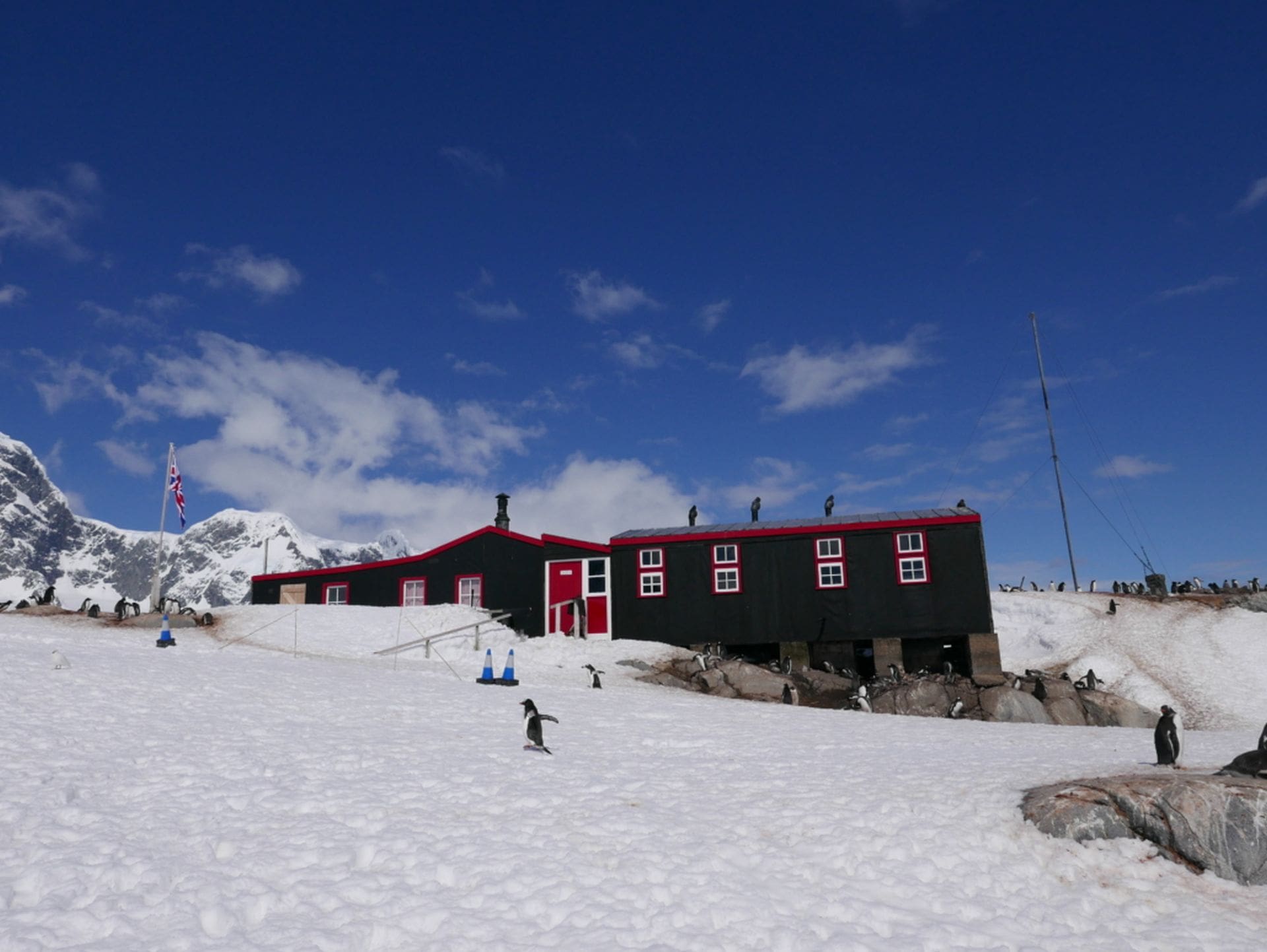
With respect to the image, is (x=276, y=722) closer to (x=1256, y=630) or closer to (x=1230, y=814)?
(x=1230, y=814)

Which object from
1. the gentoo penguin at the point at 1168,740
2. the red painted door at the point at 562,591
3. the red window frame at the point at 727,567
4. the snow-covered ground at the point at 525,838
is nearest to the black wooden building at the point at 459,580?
the red painted door at the point at 562,591

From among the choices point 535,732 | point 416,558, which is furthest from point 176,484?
point 535,732

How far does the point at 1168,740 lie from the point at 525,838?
1197 centimetres

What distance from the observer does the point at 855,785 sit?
1448 cm

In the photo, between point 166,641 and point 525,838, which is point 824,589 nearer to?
point 166,641

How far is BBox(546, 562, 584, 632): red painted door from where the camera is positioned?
45219 mm

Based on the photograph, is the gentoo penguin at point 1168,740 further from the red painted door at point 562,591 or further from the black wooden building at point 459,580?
the black wooden building at point 459,580

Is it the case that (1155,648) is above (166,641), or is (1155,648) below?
below

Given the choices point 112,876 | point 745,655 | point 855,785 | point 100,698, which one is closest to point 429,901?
point 112,876

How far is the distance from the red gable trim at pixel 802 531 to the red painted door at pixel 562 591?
2758mm

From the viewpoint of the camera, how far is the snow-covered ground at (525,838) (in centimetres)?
932

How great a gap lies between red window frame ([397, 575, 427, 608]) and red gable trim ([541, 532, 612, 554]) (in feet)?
25.8

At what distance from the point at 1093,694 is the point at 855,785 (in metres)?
25.2

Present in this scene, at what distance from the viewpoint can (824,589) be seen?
4206 centimetres
